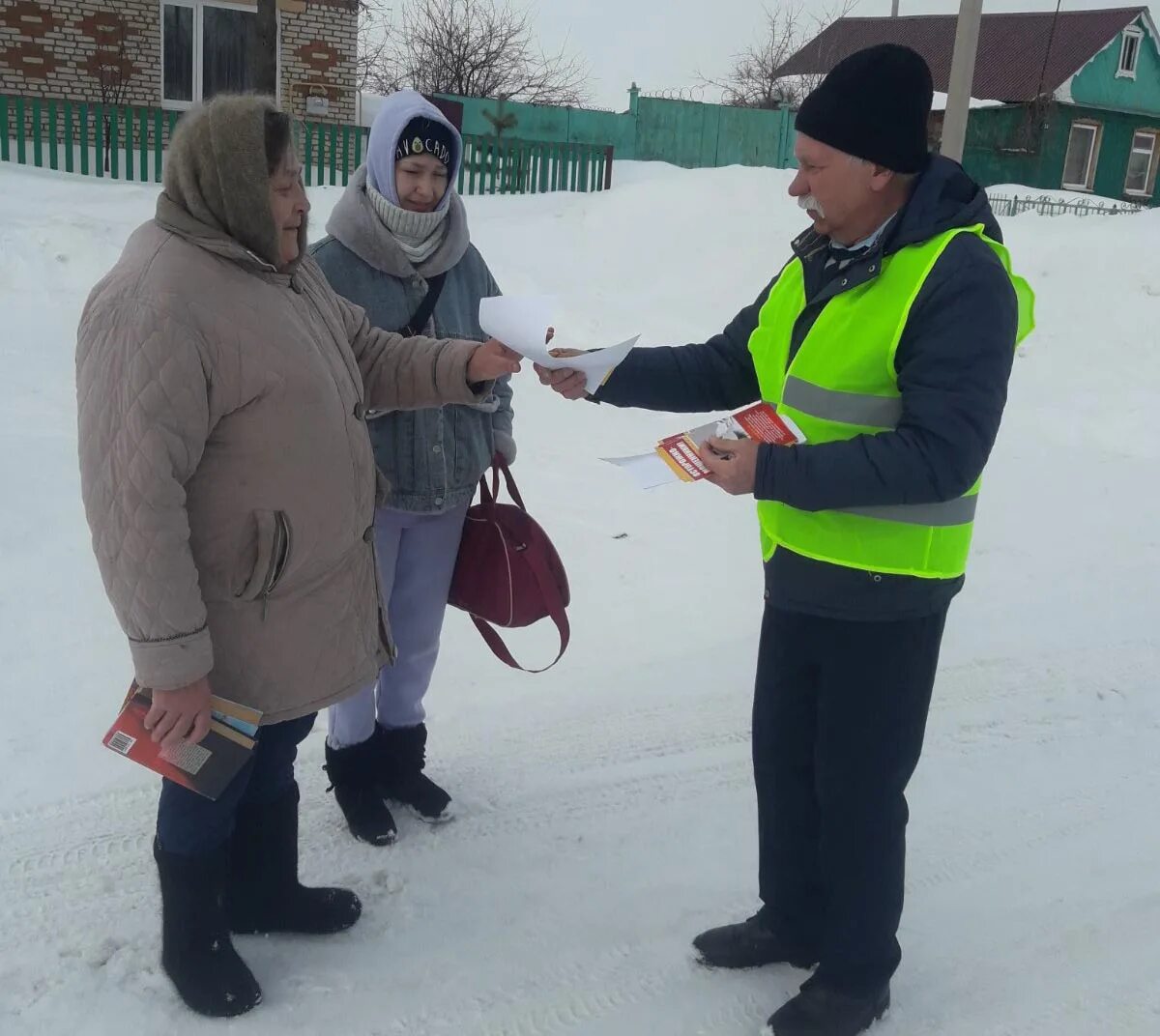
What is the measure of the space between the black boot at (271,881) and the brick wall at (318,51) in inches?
596

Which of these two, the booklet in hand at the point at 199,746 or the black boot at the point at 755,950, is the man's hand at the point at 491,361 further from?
the black boot at the point at 755,950

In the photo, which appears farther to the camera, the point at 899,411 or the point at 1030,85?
the point at 1030,85

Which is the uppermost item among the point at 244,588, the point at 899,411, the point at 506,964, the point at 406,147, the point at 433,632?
the point at 406,147

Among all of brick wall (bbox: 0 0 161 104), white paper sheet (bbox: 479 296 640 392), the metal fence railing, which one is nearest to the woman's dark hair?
white paper sheet (bbox: 479 296 640 392)

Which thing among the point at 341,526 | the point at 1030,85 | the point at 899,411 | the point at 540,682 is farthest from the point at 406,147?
the point at 1030,85

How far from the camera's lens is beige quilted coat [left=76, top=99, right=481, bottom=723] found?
2031 mm

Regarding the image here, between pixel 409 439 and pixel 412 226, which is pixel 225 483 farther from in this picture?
pixel 412 226

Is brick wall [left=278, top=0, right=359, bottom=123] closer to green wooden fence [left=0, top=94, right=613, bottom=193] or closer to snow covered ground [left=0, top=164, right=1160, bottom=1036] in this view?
green wooden fence [left=0, top=94, right=613, bottom=193]

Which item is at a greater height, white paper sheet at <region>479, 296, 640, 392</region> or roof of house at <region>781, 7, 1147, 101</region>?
roof of house at <region>781, 7, 1147, 101</region>

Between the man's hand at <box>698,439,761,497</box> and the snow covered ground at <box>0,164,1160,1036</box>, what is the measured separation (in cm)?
131

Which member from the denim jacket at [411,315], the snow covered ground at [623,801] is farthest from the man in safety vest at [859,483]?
the denim jacket at [411,315]

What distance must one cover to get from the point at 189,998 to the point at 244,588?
969 mm

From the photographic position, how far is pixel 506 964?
2.77 m

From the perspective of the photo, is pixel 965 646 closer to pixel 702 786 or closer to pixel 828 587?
pixel 702 786
